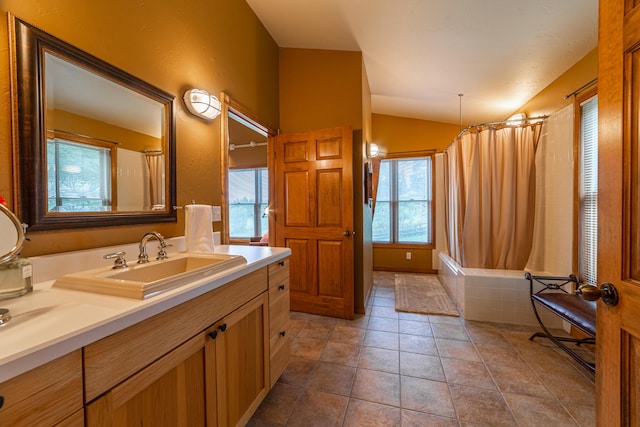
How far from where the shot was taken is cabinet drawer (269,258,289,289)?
1.46m

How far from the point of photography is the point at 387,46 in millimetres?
2439

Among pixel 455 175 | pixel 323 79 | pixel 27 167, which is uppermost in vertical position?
pixel 323 79

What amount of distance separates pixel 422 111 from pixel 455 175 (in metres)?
1.31

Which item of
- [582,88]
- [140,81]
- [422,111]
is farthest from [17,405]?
[422,111]

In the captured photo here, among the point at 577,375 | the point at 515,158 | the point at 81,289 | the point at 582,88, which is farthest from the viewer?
the point at 515,158

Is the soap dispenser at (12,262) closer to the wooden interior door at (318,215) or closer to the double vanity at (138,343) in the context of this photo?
the double vanity at (138,343)

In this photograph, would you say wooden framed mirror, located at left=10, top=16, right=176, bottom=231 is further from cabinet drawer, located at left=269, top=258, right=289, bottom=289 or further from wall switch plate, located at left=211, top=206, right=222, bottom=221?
cabinet drawer, located at left=269, top=258, right=289, bottom=289

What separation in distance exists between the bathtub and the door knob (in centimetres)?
198

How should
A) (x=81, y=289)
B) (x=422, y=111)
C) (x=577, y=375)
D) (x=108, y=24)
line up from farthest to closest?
(x=422, y=111) < (x=577, y=375) < (x=108, y=24) < (x=81, y=289)

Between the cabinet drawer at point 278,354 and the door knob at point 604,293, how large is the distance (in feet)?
4.50

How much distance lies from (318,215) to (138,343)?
207cm

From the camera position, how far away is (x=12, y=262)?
2.60 ft

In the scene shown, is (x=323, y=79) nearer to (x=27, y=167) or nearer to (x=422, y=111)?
(x=422, y=111)

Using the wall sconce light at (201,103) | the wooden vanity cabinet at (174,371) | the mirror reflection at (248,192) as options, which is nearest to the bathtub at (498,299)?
the wooden vanity cabinet at (174,371)
